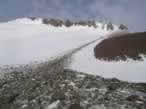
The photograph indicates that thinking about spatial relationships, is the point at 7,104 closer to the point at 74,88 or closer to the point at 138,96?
the point at 74,88

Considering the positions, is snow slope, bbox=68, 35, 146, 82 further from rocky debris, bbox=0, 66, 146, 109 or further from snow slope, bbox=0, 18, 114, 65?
snow slope, bbox=0, 18, 114, 65

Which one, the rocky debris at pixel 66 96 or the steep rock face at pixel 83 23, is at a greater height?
the steep rock face at pixel 83 23

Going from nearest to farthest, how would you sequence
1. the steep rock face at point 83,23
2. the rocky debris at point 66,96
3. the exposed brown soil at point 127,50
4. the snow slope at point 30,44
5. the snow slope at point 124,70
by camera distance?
the rocky debris at point 66,96
the snow slope at point 124,70
the exposed brown soil at point 127,50
the snow slope at point 30,44
the steep rock face at point 83,23

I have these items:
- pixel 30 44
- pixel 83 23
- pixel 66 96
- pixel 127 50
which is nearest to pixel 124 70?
pixel 127 50

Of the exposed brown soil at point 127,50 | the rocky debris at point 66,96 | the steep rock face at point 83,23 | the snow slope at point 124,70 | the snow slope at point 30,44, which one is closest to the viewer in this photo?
the rocky debris at point 66,96

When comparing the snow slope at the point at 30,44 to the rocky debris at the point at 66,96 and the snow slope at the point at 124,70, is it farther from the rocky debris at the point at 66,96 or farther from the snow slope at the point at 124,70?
the rocky debris at the point at 66,96

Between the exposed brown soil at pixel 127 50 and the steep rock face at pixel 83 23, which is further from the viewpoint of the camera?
the steep rock face at pixel 83 23

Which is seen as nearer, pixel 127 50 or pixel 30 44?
pixel 127 50

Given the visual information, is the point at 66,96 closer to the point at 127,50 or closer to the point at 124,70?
the point at 124,70

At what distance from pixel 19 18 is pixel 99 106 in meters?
61.6

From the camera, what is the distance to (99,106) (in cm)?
537

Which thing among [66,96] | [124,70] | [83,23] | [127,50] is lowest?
[124,70]

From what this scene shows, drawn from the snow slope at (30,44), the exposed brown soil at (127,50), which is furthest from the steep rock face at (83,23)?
the exposed brown soil at (127,50)

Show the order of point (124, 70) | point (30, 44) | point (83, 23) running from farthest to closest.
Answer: point (83, 23), point (30, 44), point (124, 70)
